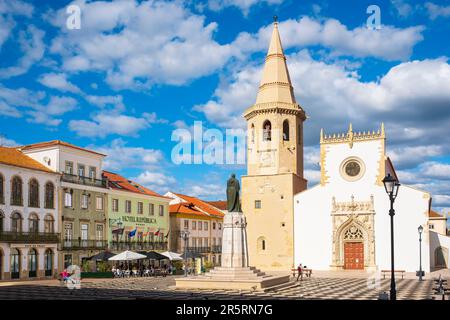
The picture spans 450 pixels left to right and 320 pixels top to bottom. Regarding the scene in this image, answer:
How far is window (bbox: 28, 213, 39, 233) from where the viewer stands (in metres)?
40.2

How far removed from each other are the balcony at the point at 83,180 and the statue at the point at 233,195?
20133 mm

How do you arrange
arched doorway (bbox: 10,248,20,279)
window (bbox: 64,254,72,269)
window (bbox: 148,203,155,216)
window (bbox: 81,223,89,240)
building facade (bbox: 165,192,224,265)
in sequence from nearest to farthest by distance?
arched doorway (bbox: 10,248,20,279) < window (bbox: 64,254,72,269) < window (bbox: 81,223,89,240) < window (bbox: 148,203,155,216) < building facade (bbox: 165,192,224,265)

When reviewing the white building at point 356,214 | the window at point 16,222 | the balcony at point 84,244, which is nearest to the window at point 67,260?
the balcony at point 84,244

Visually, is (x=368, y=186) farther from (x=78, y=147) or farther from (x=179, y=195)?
(x=179, y=195)

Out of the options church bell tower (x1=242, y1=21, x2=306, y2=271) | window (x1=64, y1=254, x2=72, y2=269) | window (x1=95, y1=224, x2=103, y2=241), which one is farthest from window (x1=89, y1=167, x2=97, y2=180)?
church bell tower (x1=242, y1=21, x2=306, y2=271)

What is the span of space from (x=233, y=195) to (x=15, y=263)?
1937 centimetres

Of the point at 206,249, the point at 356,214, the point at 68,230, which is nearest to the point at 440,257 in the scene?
the point at 356,214

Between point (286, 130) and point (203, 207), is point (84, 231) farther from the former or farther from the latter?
point (203, 207)

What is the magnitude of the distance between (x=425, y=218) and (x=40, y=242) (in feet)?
101

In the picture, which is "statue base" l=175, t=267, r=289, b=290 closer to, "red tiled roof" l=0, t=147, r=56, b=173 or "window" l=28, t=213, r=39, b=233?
"window" l=28, t=213, r=39, b=233

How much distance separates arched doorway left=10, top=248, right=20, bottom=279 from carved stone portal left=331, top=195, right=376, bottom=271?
25773mm

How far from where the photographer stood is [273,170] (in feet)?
164

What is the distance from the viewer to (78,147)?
4616 cm

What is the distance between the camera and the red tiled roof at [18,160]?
1566 inches
